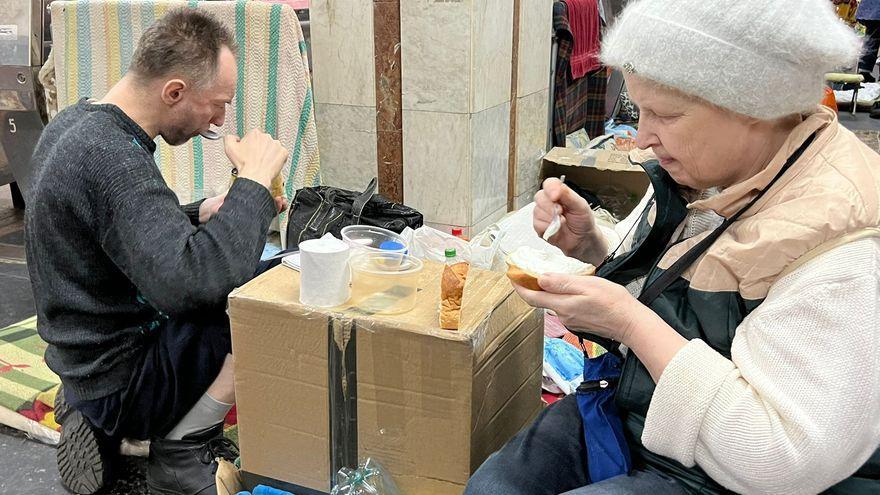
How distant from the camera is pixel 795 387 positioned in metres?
1.13

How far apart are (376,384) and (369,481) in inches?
9.1

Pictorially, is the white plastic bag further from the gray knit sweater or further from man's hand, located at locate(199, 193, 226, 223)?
the gray knit sweater

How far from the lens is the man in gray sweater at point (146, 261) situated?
181 cm

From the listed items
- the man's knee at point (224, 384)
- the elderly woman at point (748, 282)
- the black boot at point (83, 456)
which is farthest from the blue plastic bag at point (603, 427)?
the black boot at point (83, 456)

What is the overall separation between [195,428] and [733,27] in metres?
1.70

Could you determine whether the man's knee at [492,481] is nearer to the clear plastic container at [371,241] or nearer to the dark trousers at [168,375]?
the clear plastic container at [371,241]

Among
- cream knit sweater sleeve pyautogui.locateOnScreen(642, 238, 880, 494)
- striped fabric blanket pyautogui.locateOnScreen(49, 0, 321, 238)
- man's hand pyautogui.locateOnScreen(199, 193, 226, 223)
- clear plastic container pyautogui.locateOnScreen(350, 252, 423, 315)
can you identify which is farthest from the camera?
striped fabric blanket pyautogui.locateOnScreen(49, 0, 321, 238)

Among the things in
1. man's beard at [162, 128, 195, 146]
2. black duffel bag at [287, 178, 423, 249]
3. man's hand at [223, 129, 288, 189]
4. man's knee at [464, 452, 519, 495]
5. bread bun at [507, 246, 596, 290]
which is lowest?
man's knee at [464, 452, 519, 495]

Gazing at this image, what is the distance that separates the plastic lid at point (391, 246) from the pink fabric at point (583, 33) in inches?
124

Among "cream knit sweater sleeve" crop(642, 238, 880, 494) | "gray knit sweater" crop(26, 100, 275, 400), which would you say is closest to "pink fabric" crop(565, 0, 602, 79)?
"gray knit sweater" crop(26, 100, 275, 400)

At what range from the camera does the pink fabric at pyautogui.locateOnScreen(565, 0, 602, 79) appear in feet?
15.6

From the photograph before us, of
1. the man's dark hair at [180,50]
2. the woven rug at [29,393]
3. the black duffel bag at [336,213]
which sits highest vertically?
the man's dark hair at [180,50]

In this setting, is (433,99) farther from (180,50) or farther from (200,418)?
(200,418)

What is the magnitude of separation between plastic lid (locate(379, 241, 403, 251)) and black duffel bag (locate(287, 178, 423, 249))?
1.14 metres
